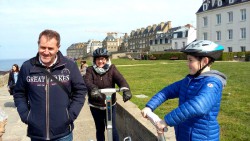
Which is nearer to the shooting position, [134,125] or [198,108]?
[198,108]

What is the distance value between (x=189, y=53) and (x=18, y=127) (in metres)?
6.30

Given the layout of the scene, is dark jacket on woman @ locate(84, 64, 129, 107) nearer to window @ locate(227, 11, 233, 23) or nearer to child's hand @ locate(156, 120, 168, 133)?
child's hand @ locate(156, 120, 168, 133)

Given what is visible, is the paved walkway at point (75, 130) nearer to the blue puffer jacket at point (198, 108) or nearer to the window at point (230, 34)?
the blue puffer jacket at point (198, 108)

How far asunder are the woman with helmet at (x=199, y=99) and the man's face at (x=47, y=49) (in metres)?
1.26

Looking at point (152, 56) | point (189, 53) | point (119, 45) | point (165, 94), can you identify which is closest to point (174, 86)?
point (165, 94)

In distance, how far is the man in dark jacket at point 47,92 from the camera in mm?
3148

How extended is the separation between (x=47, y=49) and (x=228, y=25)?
2006 inches

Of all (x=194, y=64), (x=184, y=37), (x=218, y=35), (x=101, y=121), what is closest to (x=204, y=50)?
(x=194, y=64)

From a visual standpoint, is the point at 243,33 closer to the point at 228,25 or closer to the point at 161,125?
the point at 228,25

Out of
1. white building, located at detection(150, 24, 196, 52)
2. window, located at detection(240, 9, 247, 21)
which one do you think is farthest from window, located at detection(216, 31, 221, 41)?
white building, located at detection(150, 24, 196, 52)

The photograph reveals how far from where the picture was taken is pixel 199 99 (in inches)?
96.3

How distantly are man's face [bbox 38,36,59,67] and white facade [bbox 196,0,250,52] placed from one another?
155 ft

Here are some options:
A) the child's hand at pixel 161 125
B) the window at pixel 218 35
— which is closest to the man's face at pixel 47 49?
the child's hand at pixel 161 125

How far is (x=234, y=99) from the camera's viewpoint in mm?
7609
